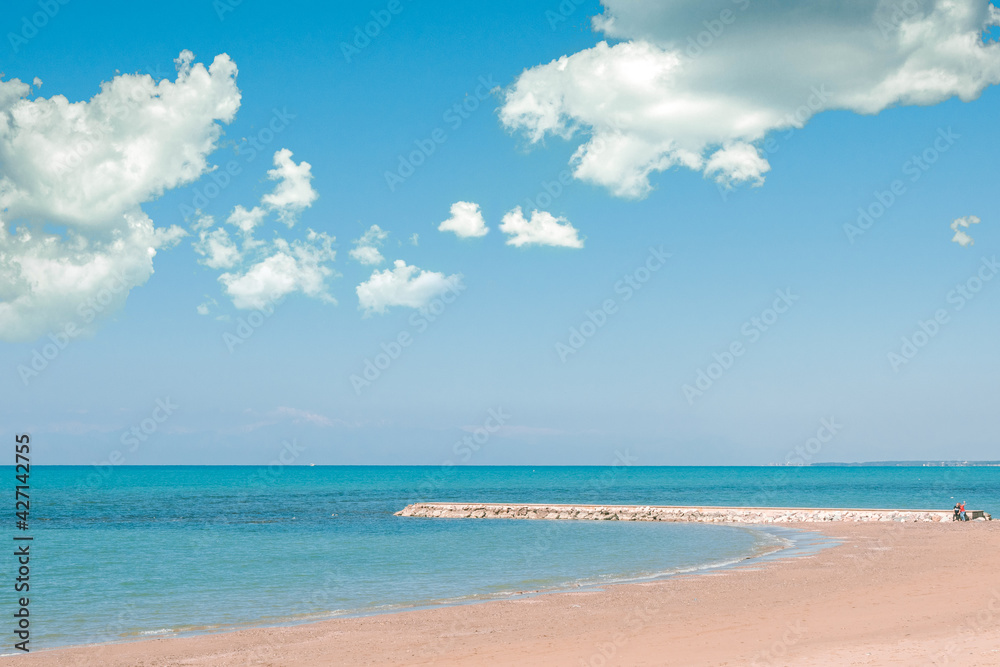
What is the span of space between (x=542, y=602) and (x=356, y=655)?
327 inches

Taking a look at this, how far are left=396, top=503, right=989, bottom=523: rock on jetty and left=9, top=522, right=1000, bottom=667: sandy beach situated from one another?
98.3 feet

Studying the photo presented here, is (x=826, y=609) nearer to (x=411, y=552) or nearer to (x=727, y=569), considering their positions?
(x=727, y=569)

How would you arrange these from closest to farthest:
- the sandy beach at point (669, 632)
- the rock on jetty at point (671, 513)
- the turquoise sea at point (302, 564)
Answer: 1. the sandy beach at point (669, 632)
2. the turquoise sea at point (302, 564)
3. the rock on jetty at point (671, 513)

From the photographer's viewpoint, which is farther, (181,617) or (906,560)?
(906,560)

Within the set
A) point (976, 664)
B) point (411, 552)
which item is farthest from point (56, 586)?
point (976, 664)

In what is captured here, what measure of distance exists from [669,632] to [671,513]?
46.3 metres

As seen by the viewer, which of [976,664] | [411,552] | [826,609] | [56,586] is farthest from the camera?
[411,552]

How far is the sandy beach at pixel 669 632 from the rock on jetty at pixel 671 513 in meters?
30.0

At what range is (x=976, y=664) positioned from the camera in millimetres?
13836

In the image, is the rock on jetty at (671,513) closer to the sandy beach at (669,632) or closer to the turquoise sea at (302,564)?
the turquoise sea at (302,564)

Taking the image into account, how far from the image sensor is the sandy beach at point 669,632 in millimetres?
16188

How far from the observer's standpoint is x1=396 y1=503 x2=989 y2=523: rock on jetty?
184 feet

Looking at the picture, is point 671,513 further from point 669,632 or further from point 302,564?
point 669,632

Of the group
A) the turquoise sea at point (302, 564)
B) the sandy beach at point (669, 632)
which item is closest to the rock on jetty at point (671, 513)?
the turquoise sea at point (302, 564)
